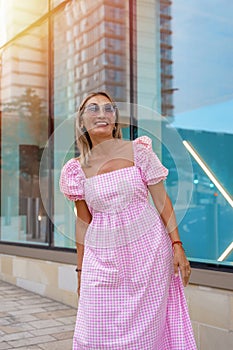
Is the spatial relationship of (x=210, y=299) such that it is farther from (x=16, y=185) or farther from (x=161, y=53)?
(x=16, y=185)

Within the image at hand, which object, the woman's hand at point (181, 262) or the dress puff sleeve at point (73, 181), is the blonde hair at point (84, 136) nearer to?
the dress puff sleeve at point (73, 181)

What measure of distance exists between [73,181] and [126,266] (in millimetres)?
428

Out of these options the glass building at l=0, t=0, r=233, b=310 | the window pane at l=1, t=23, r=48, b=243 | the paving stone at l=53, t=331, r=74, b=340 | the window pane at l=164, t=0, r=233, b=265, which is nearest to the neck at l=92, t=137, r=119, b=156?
the glass building at l=0, t=0, r=233, b=310

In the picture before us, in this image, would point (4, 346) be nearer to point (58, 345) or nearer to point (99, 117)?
point (58, 345)

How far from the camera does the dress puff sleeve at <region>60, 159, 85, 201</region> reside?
1987mm

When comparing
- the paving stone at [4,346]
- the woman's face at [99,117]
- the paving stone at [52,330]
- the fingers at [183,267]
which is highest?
the woman's face at [99,117]

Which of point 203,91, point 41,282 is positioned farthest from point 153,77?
point 41,282

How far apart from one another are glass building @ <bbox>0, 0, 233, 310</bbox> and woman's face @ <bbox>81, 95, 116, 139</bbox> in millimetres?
363

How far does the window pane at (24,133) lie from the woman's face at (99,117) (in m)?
3.72

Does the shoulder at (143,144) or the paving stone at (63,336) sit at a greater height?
the shoulder at (143,144)

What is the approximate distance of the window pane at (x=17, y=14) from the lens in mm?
5844

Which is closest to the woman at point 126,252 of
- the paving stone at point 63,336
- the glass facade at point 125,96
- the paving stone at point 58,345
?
the glass facade at point 125,96

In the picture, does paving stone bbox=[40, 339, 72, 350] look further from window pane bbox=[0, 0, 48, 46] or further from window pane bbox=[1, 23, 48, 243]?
window pane bbox=[0, 0, 48, 46]


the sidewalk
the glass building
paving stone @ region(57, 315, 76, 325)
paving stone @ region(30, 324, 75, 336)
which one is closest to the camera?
the sidewalk
